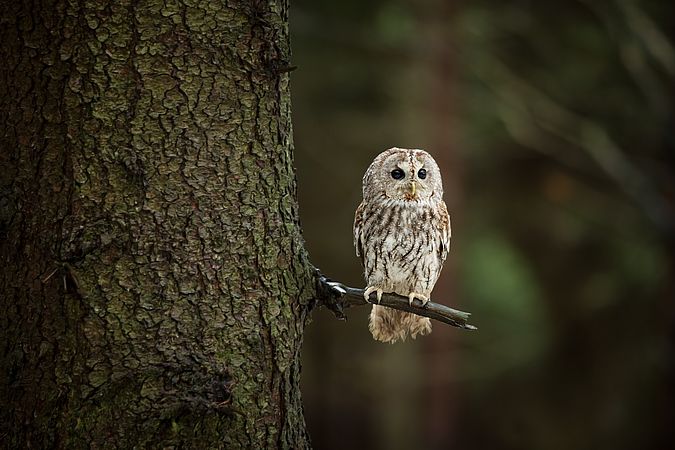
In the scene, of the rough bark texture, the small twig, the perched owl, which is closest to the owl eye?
the perched owl

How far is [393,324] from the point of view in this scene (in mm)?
3014

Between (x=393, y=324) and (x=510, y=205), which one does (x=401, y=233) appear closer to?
(x=393, y=324)

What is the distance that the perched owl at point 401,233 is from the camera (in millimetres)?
2945

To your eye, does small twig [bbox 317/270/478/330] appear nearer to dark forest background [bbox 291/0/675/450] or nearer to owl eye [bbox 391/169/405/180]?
owl eye [bbox 391/169/405/180]

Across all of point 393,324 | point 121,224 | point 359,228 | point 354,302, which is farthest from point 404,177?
point 121,224

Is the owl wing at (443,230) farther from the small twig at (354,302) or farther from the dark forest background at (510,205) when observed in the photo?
the dark forest background at (510,205)

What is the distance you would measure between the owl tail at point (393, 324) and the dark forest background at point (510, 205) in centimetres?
330

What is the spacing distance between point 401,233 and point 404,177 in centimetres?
23

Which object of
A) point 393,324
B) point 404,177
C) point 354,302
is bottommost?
point 393,324

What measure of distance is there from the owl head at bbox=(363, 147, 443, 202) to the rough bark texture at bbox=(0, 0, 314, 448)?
83 centimetres

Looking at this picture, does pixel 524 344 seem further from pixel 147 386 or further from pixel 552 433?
pixel 147 386

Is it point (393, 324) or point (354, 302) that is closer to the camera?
point (354, 302)

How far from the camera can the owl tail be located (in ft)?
9.82

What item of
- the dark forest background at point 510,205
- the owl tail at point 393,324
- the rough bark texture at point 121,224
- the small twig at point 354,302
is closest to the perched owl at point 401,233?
the owl tail at point 393,324
